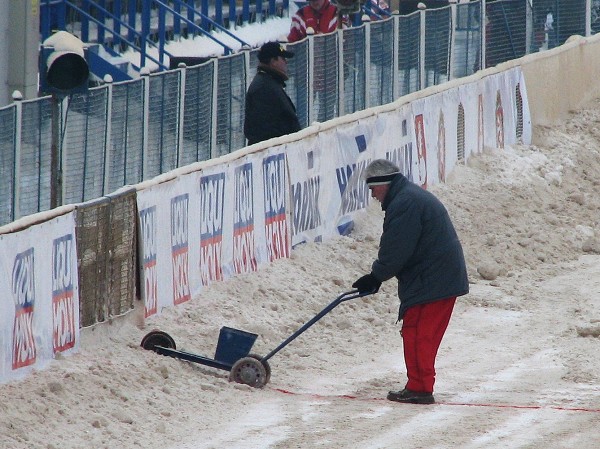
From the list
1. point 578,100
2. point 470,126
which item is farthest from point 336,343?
point 578,100

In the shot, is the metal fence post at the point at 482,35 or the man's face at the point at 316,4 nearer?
the man's face at the point at 316,4

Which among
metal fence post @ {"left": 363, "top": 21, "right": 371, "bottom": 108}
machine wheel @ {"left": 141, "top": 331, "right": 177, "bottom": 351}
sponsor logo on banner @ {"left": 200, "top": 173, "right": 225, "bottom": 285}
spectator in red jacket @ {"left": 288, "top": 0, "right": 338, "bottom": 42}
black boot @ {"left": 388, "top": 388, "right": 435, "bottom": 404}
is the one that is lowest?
black boot @ {"left": 388, "top": 388, "right": 435, "bottom": 404}

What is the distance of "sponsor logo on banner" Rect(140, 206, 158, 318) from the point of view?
1196cm

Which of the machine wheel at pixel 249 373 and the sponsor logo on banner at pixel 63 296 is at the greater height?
the sponsor logo on banner at pixel 63 296

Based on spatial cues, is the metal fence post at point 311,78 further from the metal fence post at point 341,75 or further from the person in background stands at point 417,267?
the person in background stands at point 417,267

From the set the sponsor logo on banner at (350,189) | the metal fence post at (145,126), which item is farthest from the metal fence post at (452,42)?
the metal fence post at (145,126)

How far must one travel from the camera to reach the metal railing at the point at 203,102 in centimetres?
1284

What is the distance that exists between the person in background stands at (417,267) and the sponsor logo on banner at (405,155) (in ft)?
19.7

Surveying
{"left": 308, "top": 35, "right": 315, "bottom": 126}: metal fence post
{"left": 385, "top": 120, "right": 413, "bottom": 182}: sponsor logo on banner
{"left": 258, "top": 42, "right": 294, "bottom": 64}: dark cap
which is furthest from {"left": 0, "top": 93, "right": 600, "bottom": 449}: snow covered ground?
{"left": 258, "top": 42, "right": 294, "bottom": 64}: dark cap

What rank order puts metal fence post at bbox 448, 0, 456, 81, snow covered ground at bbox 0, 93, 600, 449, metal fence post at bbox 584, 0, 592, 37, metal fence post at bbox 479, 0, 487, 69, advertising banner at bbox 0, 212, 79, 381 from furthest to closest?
metal fence post at bbox 584, 0, 592, 37, metal fence post at bbox 479, 0, 487, 69, metal fence post at bbox 448, 0, 456, 81, advertising banner at bbox 0, 212, 79, 381, snow covered ground at bbox 0, 93, 600, 449

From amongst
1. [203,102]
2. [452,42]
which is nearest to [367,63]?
[452,42]

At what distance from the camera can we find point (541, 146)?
21172 mm

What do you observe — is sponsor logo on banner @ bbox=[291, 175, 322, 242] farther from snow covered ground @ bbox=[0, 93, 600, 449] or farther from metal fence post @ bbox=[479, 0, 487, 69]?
metal fence post @ bbox=[479, 0, 487, 69]

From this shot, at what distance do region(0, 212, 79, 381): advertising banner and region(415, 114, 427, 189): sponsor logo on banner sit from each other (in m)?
7.35
